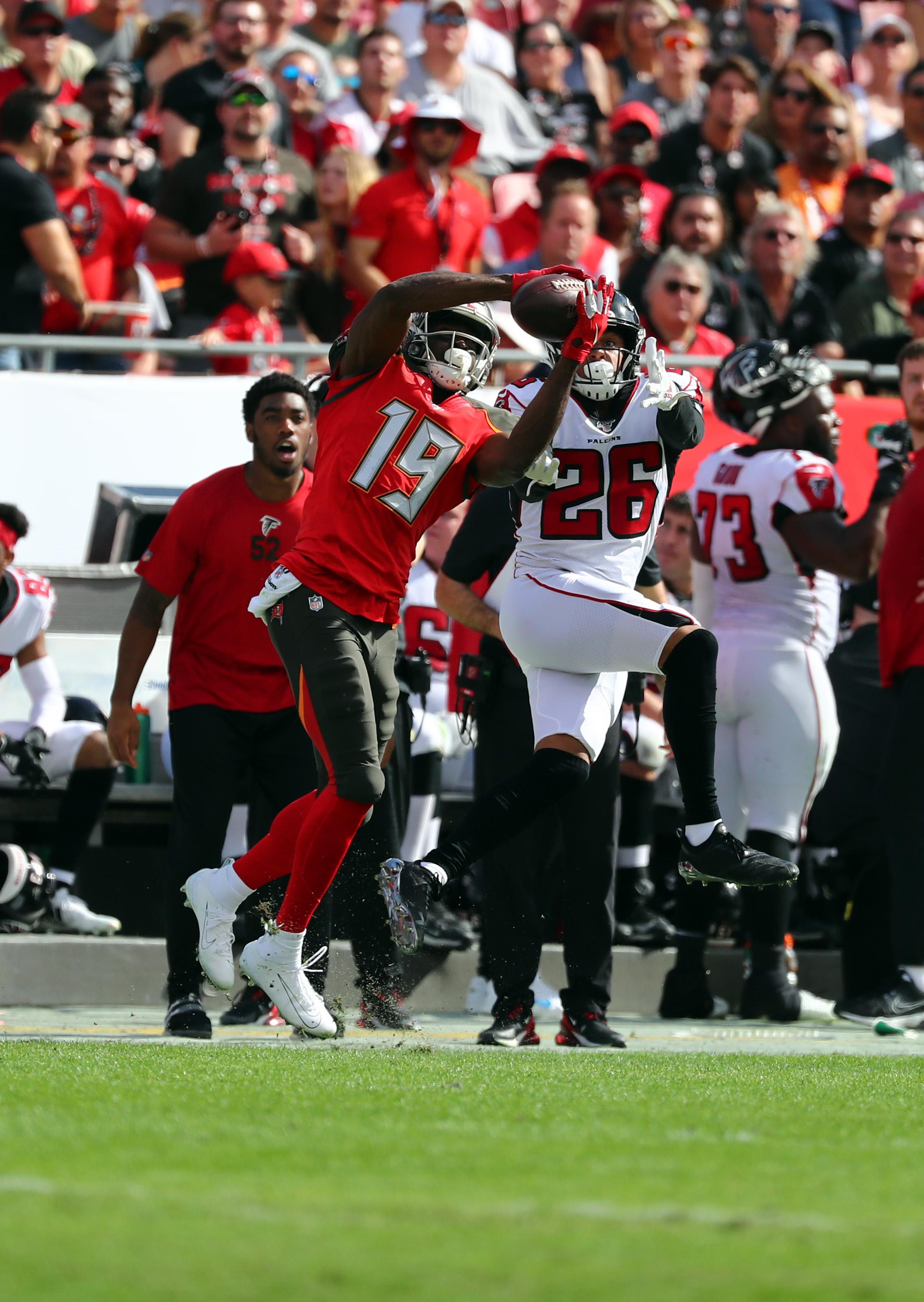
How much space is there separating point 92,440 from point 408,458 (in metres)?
4.42

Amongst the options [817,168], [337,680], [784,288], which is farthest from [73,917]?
[817,168]

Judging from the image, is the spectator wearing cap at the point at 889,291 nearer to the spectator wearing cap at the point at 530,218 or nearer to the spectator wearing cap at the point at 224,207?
the spectator wearing cap at the point at 530,218

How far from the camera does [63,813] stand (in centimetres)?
815

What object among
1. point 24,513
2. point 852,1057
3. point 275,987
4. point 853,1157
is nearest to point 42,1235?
point 853,1157

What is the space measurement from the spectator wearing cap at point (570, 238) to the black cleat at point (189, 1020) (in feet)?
18.1

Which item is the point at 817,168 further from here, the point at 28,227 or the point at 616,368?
the point at 616,368

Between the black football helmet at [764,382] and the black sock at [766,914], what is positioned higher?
the black football helmet at [764,382]

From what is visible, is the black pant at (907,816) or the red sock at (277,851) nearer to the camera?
the red sock at (277,851)

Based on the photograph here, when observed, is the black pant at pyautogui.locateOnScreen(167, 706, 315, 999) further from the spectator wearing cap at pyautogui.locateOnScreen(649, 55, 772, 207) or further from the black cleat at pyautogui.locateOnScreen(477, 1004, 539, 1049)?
the spectator wearing cap at pyautogui.locateOnScreen(649, 55, 772, 207)

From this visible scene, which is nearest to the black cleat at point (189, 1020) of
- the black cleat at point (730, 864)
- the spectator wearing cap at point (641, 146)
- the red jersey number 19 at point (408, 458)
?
the black cleat at point (730, 864)

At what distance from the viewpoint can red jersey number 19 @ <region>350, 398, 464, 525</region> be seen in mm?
5867

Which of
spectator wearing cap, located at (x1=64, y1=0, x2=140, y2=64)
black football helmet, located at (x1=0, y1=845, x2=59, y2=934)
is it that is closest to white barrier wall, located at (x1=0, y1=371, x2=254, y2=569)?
black football helmet, located at (x1=0, y1=845, x2=59, y2=934)

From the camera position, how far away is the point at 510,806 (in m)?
5.95

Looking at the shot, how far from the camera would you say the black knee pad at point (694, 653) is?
5.97 meters
